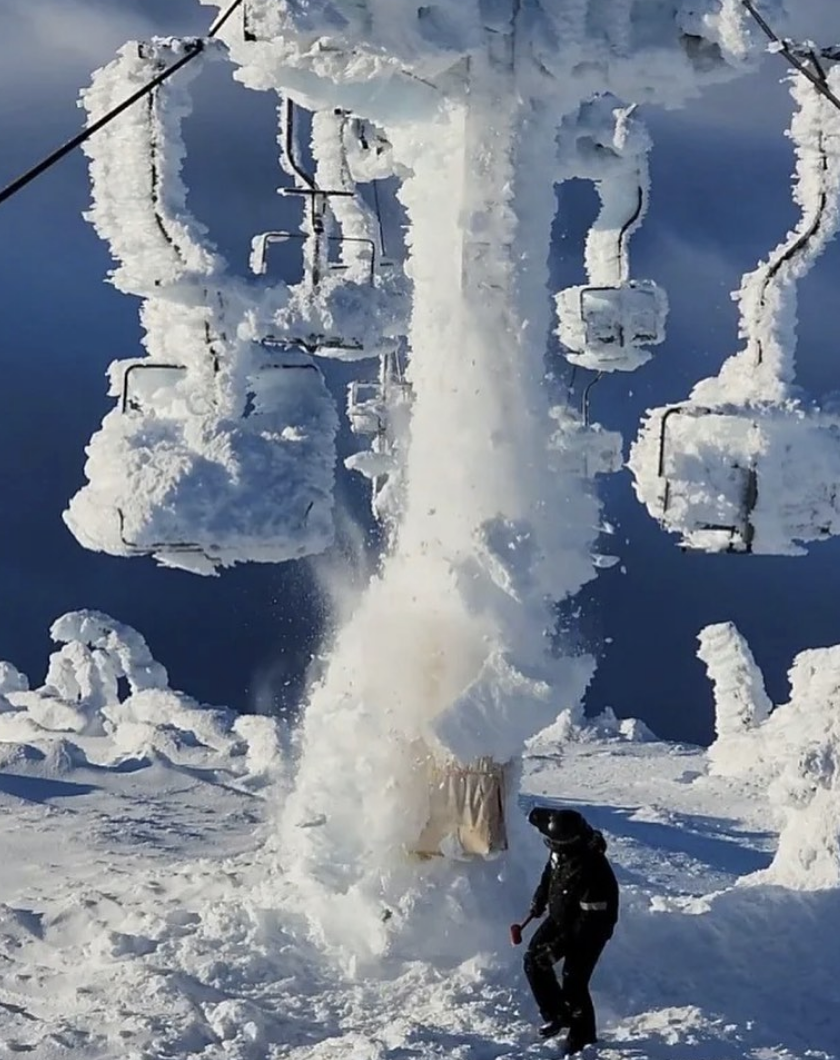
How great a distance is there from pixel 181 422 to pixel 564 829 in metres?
4.93

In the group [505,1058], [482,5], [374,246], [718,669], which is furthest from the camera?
[718,669]

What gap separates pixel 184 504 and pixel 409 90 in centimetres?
372

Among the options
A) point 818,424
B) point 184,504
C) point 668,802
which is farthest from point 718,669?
point 184,504

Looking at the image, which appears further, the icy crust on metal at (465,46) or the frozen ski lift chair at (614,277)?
the frozen ski lift chair at (614,277)

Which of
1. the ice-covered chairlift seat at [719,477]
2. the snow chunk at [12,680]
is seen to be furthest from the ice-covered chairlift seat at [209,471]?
the snow chunk at [12,680]

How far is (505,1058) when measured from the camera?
850 centimetres

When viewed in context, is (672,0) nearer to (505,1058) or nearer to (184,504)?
(184,504)

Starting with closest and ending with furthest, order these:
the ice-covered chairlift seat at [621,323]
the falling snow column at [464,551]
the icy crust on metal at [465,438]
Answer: the icy crust on metal at [465,438]
the falling snow column at [464,551]
the ice-covered chairlift seat at [621,323]

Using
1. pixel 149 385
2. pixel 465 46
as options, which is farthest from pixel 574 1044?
pixel 465 46

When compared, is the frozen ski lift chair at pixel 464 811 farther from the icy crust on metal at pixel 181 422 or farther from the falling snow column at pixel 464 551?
the icy crust on metal at pixel 181 422

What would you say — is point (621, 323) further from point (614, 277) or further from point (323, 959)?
point (323, 959)

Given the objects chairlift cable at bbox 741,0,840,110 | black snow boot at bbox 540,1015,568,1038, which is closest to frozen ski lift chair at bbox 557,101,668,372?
chairlift cable at bbox 741,0,840,110

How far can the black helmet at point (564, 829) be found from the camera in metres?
8.26

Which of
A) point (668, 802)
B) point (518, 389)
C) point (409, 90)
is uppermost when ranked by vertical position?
point (409, 90)
